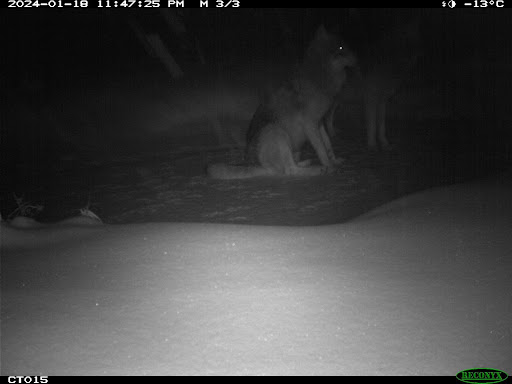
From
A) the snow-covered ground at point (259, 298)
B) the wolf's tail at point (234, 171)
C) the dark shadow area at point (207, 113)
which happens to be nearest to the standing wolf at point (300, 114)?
the wolf's tail at point (234, 171)

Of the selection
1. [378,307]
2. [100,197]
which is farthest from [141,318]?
[100,197]

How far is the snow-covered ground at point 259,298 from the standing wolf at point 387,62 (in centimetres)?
409

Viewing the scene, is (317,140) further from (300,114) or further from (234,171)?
(234,171)

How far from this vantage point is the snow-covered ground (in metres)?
1.77

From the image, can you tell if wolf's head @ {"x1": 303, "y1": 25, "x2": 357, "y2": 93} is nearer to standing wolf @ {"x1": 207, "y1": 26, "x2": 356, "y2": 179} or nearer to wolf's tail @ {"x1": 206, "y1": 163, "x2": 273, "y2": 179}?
standing wolf @ {"x1": 207, "y1": 26, "x2": 356, "y2": 179}

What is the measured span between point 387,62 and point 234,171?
288 centimetres

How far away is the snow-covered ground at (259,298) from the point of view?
5.81 ft

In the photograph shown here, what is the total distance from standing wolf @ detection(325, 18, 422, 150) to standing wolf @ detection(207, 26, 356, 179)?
70 cm

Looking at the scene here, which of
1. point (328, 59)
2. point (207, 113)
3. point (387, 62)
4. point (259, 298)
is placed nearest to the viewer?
point (259, 298)

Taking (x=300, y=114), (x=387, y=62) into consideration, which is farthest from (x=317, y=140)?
(x=387, y=62)

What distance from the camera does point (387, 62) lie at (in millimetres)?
7137


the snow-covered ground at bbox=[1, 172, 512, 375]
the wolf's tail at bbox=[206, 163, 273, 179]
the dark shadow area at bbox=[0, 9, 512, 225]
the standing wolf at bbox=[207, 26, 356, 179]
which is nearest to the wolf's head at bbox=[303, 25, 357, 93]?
the standing wolf at bbox=[207, 26, 356, 179]

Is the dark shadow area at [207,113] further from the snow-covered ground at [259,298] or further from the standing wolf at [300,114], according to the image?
the snow-covered ground at [259,298]

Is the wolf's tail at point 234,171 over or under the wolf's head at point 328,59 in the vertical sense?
under
